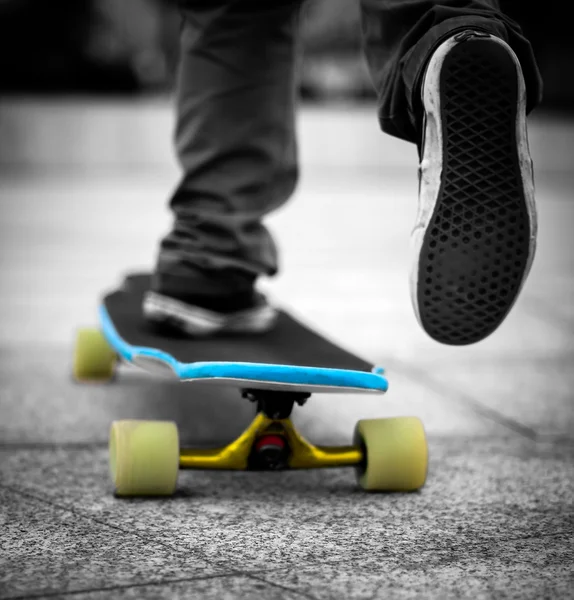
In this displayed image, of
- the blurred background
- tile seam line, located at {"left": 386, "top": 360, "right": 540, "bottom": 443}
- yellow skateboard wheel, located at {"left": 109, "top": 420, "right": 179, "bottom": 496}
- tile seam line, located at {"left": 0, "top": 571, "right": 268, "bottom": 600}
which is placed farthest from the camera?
the blurred background

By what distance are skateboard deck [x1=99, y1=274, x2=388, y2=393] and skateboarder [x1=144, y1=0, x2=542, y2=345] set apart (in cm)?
6

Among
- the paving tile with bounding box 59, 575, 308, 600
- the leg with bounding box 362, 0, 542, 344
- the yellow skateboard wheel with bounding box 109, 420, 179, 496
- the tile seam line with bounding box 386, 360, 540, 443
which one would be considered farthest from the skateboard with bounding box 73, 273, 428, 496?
the tile seam line with bounding box 386, 360, 540, 443

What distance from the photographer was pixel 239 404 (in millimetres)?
2201

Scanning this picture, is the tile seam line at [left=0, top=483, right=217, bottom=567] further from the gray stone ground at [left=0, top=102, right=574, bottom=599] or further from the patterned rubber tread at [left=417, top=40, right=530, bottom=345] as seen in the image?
the patterned rubber tread at [left=417, top=40, right=530, bottom=345]

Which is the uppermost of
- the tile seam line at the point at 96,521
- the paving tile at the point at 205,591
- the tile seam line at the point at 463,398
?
the paving tile at the point at 205,591

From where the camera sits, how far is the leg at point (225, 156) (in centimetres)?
187

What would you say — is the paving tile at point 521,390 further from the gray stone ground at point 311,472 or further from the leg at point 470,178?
the leg at point 470,178

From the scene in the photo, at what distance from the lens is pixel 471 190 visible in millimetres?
1417

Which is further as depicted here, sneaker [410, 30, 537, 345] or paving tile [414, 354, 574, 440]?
paving tile [414, 354, 574, 440]

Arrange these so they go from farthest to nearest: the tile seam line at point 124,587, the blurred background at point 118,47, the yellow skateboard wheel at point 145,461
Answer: the blurred background at point 118,47, the yellow skateboard wheel at point 145,461, the tile seam line at point 124,587

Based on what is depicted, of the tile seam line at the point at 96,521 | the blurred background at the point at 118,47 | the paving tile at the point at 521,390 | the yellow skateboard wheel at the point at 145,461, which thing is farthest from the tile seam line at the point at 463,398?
the blurred background at the point at 118,47

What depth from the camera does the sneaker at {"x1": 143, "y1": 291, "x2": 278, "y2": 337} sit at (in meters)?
1.87

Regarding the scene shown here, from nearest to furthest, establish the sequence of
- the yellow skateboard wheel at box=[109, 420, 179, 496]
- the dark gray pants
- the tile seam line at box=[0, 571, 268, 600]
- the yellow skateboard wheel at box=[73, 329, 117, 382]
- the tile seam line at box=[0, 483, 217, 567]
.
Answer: the tile seam line at box=[0, 571, 268, 600] < the tile seam line at box=[0, 483, 217, 567] < the yellow skateboard wheel at box=[109, 420, 179, 496] < the dark gray pants < the yellow skateboard wheel at box=[73, 329, 117, 382]

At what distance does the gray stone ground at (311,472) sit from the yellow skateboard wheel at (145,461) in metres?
0.03
